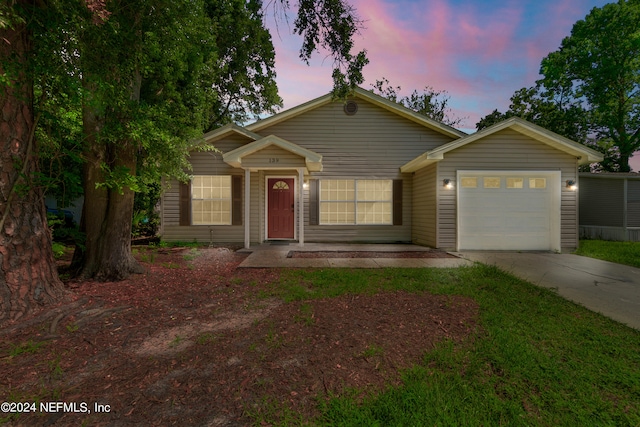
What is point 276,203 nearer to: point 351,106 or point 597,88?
point 351,106

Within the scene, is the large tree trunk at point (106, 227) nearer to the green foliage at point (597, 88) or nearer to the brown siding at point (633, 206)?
the brown siding at point (633, 206)

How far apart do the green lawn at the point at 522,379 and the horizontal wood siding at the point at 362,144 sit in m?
6.24

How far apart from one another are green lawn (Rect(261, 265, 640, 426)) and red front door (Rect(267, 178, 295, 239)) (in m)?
6.83

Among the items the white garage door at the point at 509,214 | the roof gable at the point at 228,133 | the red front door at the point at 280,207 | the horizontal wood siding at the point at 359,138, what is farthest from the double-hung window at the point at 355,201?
the roof gable at the point at 228,133

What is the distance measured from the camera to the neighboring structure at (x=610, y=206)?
38.1 feet

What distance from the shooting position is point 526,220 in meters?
8.16

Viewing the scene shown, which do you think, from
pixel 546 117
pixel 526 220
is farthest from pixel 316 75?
pixel 546 117

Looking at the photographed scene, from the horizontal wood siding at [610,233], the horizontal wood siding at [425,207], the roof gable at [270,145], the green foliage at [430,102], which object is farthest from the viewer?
the green foliage at [430,102]

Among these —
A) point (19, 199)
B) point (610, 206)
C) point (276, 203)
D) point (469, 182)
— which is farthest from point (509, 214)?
point (19, 199)

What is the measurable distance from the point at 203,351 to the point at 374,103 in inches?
377

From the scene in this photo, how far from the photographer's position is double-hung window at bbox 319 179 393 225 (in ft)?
32.6

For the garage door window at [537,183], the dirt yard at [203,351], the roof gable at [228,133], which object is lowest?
the dirt yard at [203,351]

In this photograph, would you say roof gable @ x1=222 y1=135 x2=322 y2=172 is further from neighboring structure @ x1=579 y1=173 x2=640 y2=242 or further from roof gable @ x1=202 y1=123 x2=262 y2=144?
neighboring structure @ x1=579 y1=173 x2=640 y2=242

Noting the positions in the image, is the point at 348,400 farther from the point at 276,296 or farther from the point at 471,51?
the point at 471,51
